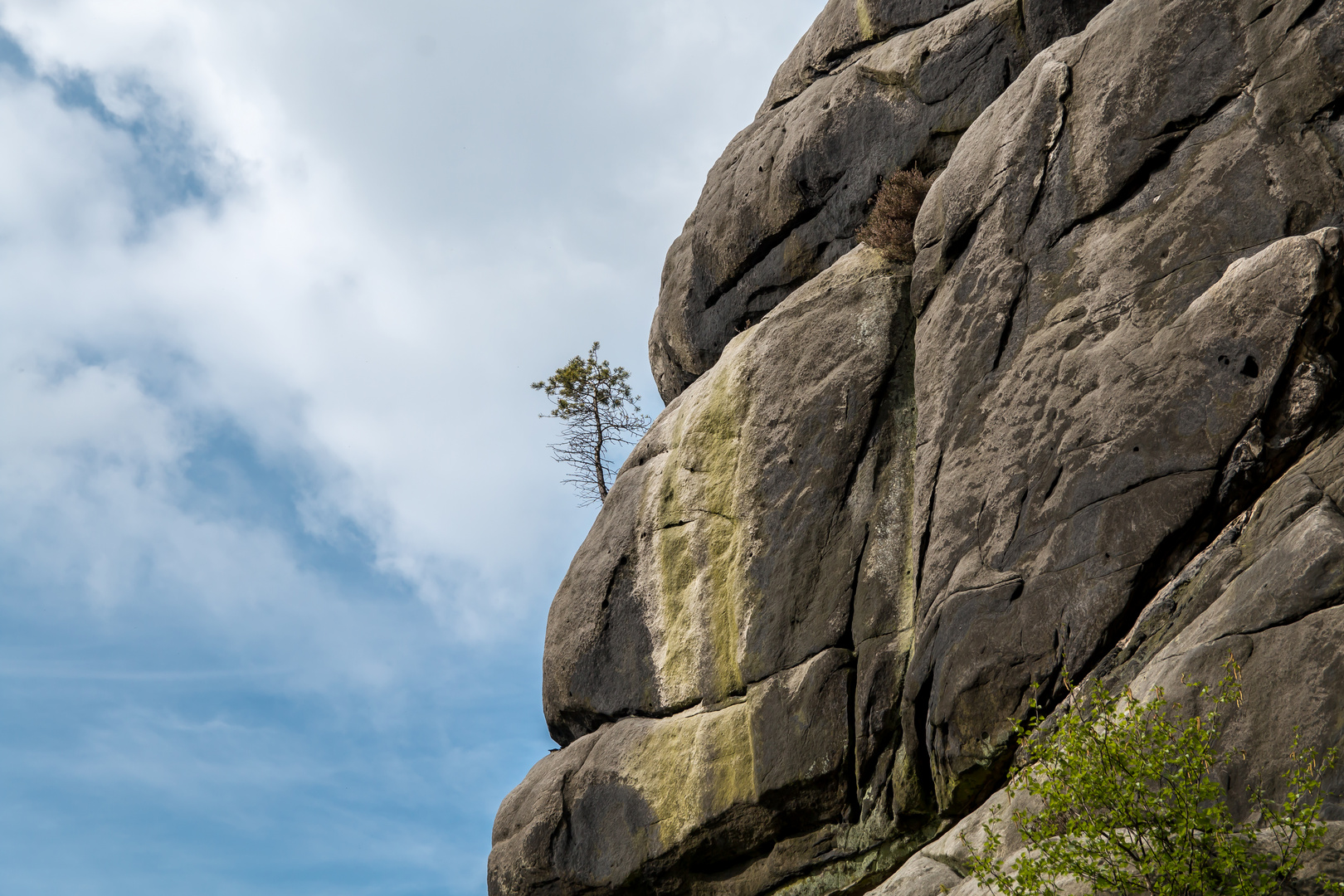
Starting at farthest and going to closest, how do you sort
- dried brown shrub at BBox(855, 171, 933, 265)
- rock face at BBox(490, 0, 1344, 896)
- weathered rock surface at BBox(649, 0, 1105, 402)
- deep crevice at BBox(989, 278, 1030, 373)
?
weathered rock surface at BBox(649, 0, 1105, 402)
dried brown shrub at BBox(855, 171, 933, 265)
deep crevice at BBox(989, 278, 1030, 373)
rock face at BBox(490, 0, 1344, 896)

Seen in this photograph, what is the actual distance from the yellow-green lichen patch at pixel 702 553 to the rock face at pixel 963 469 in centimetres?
6

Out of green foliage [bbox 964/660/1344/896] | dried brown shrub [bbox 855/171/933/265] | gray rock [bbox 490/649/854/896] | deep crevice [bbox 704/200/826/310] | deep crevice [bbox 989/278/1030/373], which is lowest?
green foliage [bbox 964/660/1344/896]

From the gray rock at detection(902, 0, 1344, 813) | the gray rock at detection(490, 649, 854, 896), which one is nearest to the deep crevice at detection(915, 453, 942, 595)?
the gray rock at detection(902, 0, 1344, 813)

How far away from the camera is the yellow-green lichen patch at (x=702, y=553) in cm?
1823

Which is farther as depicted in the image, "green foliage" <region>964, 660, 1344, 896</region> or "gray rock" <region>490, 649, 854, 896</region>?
"gray rock" <region>490, 649, 854, 896</region>

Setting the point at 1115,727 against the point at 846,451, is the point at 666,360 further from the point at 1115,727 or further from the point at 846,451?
the point at 1115,727

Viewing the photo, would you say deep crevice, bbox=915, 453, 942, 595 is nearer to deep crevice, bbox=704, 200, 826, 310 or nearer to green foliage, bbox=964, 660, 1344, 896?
green foliage, bbox=964, 660, 1344, 896

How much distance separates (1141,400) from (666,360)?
1447 cm

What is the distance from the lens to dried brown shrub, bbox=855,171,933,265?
61.8ft

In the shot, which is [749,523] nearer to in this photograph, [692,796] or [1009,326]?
[692,796]

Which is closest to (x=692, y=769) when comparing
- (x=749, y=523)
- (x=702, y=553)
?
(x=702, y=553)

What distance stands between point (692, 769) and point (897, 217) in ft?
32.1

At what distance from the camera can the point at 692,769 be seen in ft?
58.3

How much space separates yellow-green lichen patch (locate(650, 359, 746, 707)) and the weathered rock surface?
11.5 ft
